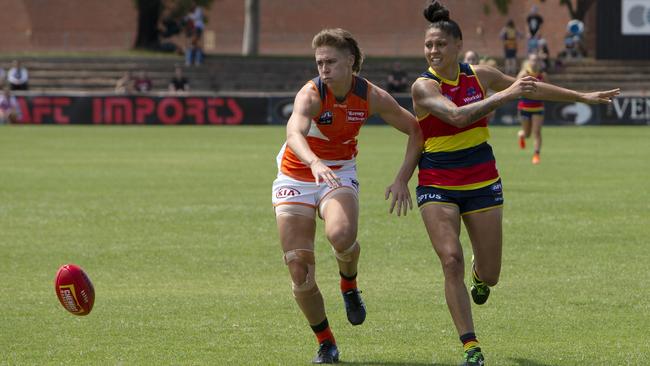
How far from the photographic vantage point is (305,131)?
305 inches

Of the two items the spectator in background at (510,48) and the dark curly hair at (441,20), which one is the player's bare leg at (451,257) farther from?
the spectator in background at (510,48)

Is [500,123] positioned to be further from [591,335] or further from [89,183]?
[591,335]

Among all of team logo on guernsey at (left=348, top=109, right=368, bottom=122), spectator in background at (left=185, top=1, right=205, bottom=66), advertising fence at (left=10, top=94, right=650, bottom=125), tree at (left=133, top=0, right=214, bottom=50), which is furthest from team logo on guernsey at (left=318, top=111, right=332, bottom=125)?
tree at (left=133, top=0, right=214, bottom=50)

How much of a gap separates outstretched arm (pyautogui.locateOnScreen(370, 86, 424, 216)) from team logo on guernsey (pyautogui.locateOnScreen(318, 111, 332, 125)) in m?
0.32

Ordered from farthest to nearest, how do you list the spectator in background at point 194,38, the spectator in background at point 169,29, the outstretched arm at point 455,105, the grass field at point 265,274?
the spectator in background at point 169,29 → the spectator in background at point 194,38 → the grass field at point 265,274 → the outstretched arm at point 455,105

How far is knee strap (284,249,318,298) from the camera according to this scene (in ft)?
25.8

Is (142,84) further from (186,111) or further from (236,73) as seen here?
(236,73)

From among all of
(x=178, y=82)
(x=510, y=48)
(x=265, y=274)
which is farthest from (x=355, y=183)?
(x=510, y=48)

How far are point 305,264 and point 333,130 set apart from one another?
0.90 m

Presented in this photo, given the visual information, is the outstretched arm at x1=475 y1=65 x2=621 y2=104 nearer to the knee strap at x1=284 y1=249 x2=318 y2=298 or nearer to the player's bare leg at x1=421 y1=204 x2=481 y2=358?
the player's bare leg at x1=421 y1=204 x2=481 y2=358

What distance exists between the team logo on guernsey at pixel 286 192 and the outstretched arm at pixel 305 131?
355mm

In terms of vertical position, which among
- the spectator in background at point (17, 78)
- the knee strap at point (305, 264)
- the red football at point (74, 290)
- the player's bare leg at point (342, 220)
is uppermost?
the spectator in background at point (17, 78)

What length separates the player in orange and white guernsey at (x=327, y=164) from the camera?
781 cm

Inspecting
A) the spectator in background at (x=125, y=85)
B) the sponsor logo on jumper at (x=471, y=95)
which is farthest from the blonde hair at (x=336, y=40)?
the spectator in background at (x=125, y=85)
